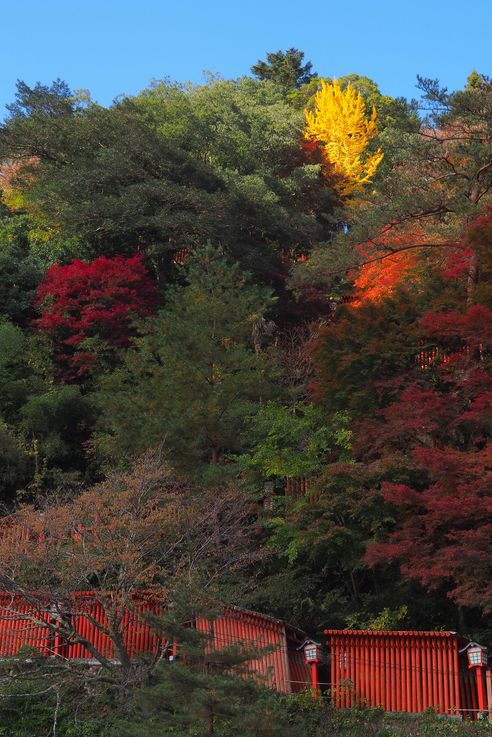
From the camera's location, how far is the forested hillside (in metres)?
17.4

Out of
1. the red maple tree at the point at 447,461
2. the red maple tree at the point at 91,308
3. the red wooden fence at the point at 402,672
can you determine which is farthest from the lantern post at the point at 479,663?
the red maple tree at the point at 91,308

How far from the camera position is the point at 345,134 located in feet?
139

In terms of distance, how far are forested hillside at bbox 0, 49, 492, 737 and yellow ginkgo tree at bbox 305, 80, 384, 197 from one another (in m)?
6.85

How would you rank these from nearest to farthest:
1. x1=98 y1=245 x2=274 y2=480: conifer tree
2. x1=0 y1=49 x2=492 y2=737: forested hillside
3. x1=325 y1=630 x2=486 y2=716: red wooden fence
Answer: x1=325 y1=630 x2=486 y2=716: red wooden fence < x1=0 y1=49 x2=492 y2=737: forested hillside < x1=98 y1=245 x2=274 y2=480: conifer tree

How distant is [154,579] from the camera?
63.7 feet

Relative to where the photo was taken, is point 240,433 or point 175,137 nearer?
point 240,433

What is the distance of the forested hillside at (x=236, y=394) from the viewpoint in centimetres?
1742

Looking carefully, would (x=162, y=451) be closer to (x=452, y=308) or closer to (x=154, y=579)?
(x=154, y=579)

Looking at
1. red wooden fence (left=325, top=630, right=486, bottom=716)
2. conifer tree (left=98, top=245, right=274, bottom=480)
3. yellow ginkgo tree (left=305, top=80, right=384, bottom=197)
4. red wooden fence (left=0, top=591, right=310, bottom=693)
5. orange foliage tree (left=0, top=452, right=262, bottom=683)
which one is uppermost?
yellow ginkgo tree (left=305, top=80, right=384, bottom=197)

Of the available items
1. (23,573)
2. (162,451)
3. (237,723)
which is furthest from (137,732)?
(162,451)

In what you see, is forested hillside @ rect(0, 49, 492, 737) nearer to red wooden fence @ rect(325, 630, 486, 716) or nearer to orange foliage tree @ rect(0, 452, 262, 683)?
orange foliage tree @ rect(0, 452, 262, 683)

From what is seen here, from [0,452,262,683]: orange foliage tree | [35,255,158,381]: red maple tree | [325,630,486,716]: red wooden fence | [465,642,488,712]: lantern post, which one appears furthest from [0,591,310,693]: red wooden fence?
[35,255,158,381]: red maple tree

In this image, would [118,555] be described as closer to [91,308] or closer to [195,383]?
[195,383]

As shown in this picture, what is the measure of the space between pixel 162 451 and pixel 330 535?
4228mm
